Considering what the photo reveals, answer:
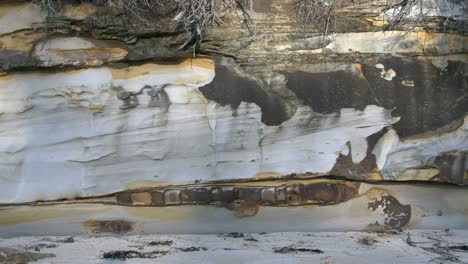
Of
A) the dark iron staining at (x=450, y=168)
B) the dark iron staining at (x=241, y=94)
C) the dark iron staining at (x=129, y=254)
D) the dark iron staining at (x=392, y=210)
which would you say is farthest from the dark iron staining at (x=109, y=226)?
the dark iron staining at (x=450, y=168)

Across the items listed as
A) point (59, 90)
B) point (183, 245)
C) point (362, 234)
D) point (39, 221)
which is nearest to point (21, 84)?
point (59, 90)

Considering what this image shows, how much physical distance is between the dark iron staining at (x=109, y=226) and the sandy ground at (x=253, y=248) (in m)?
0.08

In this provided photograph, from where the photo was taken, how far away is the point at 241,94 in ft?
14.3

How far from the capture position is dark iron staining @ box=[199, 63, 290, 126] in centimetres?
435

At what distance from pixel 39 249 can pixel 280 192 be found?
5.72 feet

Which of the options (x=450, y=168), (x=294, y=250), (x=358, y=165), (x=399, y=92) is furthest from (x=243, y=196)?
(x=450, y=168)

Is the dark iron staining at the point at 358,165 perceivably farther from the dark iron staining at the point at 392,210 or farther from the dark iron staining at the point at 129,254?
the dark iron staining at the point at 129,254

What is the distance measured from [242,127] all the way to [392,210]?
4.29 feet

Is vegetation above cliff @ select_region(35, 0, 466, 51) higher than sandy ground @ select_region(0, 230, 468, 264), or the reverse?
vegetation above cliff @ select_region(35, 0, 466, 51)

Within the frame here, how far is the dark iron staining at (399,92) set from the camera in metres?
4.38

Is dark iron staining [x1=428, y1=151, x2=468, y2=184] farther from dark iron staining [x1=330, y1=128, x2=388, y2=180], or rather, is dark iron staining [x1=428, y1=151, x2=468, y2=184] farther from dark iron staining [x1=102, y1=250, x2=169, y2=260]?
dark iron staining [x1=102, y1=250, x2=169, y2=260]

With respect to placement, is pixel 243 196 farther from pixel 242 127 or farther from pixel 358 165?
pixel 358 165

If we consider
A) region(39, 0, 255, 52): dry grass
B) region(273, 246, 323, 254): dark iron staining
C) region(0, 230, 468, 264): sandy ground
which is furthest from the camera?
region(39, 0, 255, 52): dry grass

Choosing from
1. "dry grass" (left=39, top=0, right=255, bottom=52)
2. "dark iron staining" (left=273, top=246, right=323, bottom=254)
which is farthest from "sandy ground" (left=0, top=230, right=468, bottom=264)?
"dry grass" (left=39, top=0, right=255, bottom=52)
